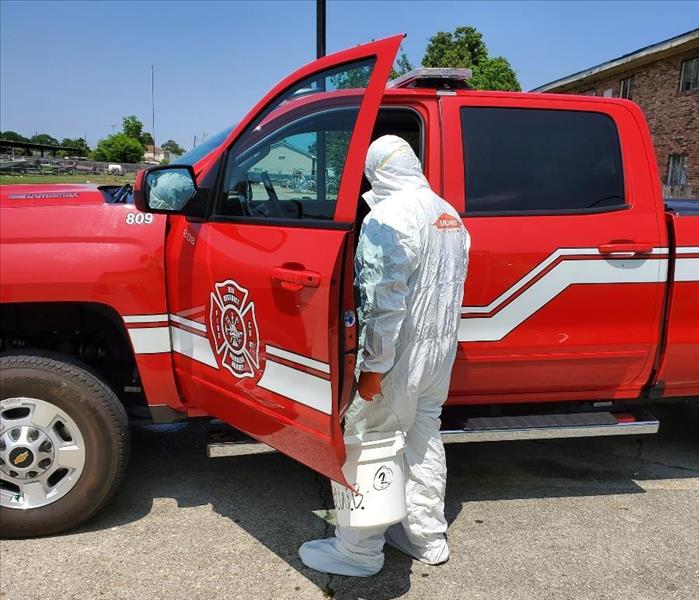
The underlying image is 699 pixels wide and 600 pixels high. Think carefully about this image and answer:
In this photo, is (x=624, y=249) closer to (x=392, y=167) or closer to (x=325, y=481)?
Answer: (x=392, y=167)

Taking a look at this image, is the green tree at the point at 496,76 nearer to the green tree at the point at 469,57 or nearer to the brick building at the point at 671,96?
the green tree at the point at 469,57

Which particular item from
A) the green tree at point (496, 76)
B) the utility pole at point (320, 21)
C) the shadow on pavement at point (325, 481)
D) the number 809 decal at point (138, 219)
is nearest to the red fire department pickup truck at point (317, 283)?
the number 809 decal at point (138, 219)

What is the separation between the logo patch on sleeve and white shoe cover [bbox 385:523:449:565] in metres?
1.37

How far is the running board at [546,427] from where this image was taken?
3.05 metres

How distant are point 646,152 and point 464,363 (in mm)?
1431

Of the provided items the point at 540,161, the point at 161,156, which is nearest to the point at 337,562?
the point at 540,161

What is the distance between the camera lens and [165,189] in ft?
9.04

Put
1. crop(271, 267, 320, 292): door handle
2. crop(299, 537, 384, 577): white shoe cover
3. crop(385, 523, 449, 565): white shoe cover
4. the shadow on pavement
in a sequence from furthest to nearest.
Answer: the shadow on pavement < crop(385, 523, 449, 565): white shoe cover < crop(299, 537, 384, 577): white shoe cover < crop(271, 267, 320, 292): door handle

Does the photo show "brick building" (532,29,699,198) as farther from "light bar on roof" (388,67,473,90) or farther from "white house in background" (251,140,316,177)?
"white house in background" (251,140,316,177)

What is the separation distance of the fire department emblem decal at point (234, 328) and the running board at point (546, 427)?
3.47 feet

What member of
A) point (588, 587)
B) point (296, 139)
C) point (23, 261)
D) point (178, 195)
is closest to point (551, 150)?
point (296, 139)

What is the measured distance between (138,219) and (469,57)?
115ft

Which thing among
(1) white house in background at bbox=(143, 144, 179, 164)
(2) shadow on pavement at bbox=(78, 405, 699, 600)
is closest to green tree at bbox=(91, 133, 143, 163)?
(1) white house in background at bbox=(143, 144, 179, 164)

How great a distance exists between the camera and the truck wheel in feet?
8.96
